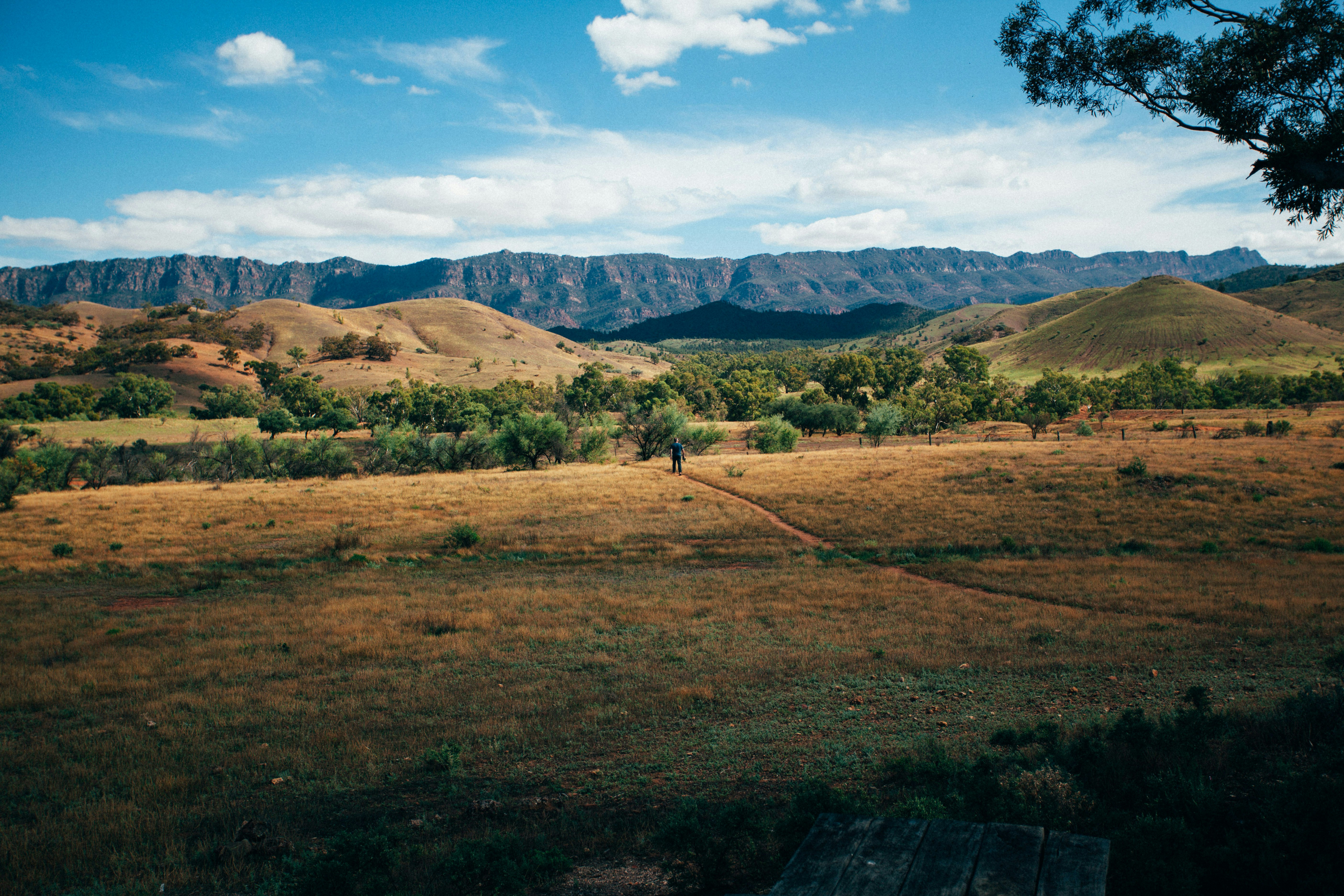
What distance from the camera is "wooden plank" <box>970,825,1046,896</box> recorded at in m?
3.04

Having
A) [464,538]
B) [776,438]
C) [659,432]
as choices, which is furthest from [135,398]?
[464,538]

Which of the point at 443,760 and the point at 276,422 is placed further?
the point at 276,422

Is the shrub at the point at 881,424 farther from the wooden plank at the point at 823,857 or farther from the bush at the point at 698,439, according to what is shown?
the wooden plank at the point at 823,857

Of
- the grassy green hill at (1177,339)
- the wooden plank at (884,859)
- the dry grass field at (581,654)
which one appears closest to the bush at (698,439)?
the dry grass field at (581,654)

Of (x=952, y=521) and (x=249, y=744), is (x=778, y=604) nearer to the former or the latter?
(x=249, y=744)

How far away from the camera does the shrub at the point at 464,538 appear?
81.6 feet

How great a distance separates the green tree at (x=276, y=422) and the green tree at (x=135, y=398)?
1307 inches

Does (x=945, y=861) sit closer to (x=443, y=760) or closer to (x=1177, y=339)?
(x=443, y=760)

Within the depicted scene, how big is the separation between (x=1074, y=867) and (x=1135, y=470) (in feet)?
109

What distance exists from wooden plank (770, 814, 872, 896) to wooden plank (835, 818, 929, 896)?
0.04 meters

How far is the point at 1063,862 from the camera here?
318cm

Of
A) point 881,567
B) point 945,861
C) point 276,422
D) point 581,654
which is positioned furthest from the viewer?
point 276,422

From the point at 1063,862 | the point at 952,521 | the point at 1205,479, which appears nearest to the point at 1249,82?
the point at 1063,862

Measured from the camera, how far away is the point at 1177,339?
521ft
